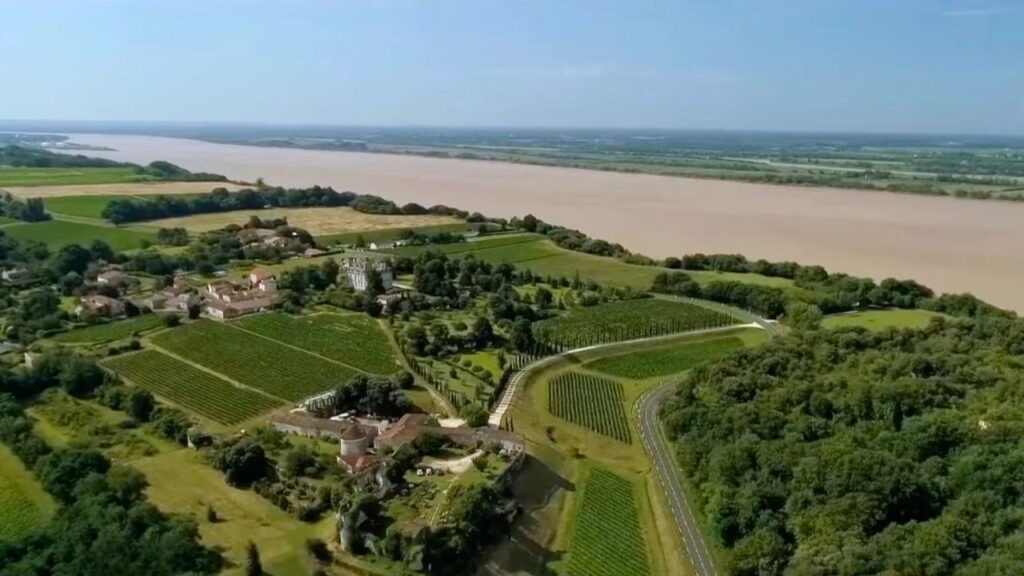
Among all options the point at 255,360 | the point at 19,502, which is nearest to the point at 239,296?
the point at 255,360

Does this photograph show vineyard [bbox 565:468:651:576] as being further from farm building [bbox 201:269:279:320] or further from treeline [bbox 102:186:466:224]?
treeline [bbox 102:186:466:224]

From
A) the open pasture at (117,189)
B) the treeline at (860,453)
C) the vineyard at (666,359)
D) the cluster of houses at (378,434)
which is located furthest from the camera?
the open pasture at (117,189)

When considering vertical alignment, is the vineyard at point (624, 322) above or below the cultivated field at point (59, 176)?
below

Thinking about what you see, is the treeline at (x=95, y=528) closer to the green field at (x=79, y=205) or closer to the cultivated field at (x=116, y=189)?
the green field at (x=79, y=205)

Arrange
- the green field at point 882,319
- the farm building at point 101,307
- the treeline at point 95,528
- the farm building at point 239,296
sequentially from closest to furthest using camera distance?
the treeline at point 95,528 → the farm building at point 101,307 → the farm building at point 239,296 → the green field at point 882,319

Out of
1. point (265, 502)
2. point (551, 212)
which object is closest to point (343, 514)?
point (265, 502)

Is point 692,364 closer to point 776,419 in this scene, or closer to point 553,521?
point 776,419

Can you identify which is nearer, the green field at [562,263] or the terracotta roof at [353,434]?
the terracotta roof at [353,434]

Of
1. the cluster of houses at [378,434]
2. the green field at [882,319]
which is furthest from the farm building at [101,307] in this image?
the green field at [882,319]
